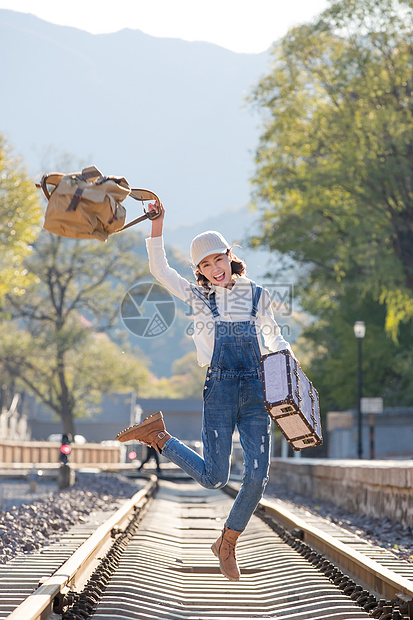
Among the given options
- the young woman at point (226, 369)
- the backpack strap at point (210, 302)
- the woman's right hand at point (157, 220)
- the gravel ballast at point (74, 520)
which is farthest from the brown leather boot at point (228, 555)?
the gravel ballast at point (74, 520)

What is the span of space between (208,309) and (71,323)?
4371cm

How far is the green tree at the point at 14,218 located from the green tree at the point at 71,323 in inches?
589

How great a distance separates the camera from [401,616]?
3.71 m

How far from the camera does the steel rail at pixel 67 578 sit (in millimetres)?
3391

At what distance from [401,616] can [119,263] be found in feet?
149

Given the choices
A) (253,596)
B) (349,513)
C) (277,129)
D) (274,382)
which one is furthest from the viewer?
(277,129)

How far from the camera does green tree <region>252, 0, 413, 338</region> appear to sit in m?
23.4

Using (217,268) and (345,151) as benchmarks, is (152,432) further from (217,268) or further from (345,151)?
(345,151)

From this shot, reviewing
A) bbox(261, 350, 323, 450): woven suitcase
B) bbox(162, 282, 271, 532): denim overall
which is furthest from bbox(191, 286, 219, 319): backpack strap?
bbox(261, 350, 323, 450): woven suitcase

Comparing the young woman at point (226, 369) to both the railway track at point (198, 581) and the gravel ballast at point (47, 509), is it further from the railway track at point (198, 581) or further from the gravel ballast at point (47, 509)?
the gravel ballast at point (47, 509)

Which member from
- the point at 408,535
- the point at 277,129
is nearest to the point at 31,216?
the point at 277,129

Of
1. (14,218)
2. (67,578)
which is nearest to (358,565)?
(67,578)

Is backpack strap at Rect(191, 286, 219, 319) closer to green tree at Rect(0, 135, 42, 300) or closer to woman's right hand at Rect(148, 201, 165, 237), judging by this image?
woman's right hand at Rect(148, 201, 165, 237)

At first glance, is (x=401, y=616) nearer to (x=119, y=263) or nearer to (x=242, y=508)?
(x=242, y=508)
